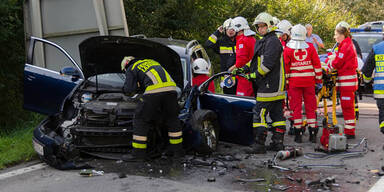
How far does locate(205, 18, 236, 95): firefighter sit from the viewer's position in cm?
947

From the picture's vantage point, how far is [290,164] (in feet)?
21.8

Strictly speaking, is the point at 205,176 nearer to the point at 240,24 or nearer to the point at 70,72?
the point at 70,72

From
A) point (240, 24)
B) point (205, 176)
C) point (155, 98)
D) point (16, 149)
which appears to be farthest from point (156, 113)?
point (240, 24)

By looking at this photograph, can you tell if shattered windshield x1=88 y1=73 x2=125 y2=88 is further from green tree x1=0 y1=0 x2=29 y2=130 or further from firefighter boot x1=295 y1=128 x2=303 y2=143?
firefighter boot x1=295 y1=128 x2=303 y2=143

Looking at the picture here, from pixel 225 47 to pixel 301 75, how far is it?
2.18m

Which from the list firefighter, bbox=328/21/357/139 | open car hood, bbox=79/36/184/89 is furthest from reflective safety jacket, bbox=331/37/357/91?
open car hood, bbox=79/36/184/89

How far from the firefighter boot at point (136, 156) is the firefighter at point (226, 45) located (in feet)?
10.6

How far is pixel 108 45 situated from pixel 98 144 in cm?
142

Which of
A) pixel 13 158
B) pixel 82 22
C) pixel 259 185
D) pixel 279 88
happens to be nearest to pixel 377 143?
pixel 279 88

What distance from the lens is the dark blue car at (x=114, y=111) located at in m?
6.53

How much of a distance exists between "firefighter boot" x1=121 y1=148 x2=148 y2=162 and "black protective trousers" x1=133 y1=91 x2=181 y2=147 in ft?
0.73

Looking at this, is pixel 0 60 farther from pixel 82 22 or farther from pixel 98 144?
pixel 98 144

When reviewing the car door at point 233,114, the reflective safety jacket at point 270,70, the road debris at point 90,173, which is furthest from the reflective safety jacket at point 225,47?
the road debris at point 90,173

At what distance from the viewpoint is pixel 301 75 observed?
7.88 meters
